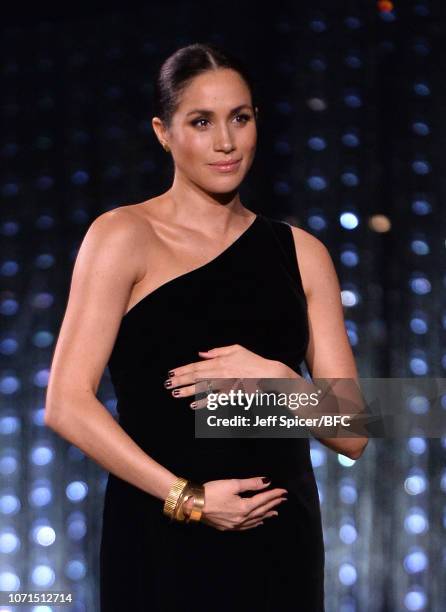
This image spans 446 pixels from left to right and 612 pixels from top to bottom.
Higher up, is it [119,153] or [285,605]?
[119,153]

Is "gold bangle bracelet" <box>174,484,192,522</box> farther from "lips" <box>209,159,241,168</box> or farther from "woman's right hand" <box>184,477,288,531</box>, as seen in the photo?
"lips" <box>209,159,241,168</box>

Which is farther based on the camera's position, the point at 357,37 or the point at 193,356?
the point at 357,37

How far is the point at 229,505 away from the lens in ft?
4.33

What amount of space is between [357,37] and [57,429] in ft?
4.16

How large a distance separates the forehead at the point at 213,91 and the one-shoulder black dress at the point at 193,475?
0.21 meters

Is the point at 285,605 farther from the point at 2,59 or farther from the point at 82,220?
the point at 2,59

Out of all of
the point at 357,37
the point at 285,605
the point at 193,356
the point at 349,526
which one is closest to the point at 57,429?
the point at 193,356

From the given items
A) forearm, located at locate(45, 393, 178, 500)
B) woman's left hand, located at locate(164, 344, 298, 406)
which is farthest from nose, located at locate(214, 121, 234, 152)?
forearm, located at locate(45, 393, 178, 500)

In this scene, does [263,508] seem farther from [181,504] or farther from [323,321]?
[323,321]

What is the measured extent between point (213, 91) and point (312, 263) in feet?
0.95

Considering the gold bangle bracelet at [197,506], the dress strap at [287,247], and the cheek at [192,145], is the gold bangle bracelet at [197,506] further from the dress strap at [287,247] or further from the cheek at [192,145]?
the cheek at [192,145]

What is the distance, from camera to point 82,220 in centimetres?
224

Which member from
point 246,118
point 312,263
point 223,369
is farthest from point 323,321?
point 246,118

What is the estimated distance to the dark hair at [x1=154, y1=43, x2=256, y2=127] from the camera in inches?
55.6
